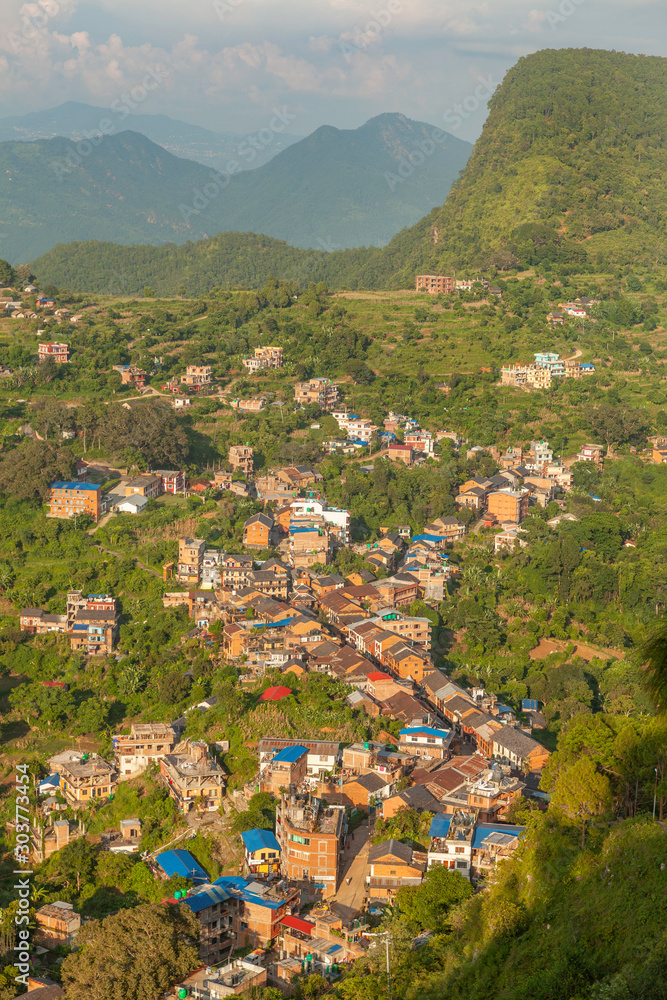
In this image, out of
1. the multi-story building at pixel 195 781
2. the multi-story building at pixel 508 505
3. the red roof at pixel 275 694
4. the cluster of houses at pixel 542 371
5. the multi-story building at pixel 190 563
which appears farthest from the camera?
the cluster of houses at pixel 542 371

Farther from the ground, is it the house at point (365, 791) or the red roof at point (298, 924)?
the house at point (365, 791)

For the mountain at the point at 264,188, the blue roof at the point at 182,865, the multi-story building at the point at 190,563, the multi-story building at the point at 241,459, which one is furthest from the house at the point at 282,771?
the mountain at the point at 264,188

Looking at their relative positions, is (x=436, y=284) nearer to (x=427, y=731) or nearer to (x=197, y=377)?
(x=197, y=377)

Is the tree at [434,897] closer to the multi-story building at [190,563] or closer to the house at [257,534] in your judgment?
the multi-story building at [190,563]

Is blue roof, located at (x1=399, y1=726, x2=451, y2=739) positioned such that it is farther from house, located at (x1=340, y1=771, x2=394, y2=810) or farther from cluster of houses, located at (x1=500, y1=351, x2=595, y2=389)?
cluster of houses, located at (x1=500, y1=351, x2=595, y2=389)

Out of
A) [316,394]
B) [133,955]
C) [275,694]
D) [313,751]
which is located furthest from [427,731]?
[316,394]

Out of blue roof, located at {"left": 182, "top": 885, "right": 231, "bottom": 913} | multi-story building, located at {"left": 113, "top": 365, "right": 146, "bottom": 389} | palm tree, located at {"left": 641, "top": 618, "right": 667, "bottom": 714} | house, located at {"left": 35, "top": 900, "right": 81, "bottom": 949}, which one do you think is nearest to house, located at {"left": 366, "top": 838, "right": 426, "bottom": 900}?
blue roof, located at {"left": 182, "top": 885, "right": 231, "bottom": 913}
